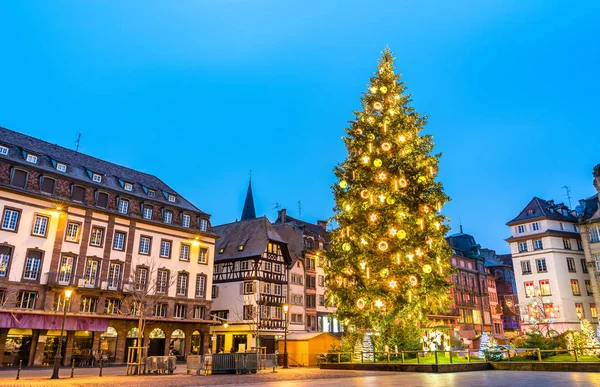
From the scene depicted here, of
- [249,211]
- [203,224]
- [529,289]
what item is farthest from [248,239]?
[529,289]

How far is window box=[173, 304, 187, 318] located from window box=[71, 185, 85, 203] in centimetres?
1341

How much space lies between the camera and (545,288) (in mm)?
54531

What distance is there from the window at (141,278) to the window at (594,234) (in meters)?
49.7

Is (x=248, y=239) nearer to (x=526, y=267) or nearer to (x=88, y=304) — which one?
(x=88, y=304)

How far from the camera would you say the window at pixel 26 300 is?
110 feet

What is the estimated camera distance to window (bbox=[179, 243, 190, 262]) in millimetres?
45062

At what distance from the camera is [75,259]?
37.0 metres

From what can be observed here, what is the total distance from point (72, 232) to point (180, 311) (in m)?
12.8

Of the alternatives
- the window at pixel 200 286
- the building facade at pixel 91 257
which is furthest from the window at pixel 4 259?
the window at pixel 200 286

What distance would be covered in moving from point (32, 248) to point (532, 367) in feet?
113

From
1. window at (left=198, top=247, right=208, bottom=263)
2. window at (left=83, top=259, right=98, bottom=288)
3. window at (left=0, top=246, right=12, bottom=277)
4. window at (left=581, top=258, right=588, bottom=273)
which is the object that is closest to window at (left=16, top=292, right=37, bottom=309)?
window at (left=0, top=246, right=12, bottom=277)

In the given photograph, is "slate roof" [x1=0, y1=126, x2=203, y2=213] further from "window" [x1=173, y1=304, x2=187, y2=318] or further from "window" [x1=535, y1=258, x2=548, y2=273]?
"window" [x1=535, y1=258, x2=548, y2=273]

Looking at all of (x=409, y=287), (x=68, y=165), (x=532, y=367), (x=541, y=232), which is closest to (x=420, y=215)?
(x=409, y=287)

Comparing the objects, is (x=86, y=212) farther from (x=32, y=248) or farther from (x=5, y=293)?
(x=5, y=293)
